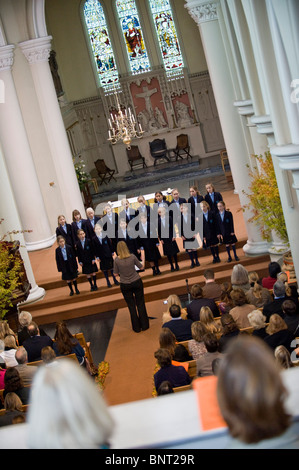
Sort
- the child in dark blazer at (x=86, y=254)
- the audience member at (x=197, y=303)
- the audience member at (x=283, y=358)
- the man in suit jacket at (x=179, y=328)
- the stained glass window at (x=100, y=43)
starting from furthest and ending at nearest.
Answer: the stained glass window at (x=100, y=43)
the child in dark blazer at (x=86, y=254)
the audience member at (x=197, y=303)
the man in suit jacket at (x=179, y=328)
the audience member at (x=283, y=358)

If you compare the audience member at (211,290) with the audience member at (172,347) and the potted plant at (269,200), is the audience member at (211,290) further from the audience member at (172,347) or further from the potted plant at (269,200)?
the audience member at (172,347)

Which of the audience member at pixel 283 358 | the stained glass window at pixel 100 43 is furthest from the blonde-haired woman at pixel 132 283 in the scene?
the stained glass window at pixel 100 43

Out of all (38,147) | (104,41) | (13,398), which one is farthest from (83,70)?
(13,398)

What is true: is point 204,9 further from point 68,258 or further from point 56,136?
point 56,136

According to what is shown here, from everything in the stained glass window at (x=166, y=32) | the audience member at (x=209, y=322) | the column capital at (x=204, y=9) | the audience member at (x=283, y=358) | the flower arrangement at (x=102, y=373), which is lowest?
the flower arrangement at (x=102, y=373)

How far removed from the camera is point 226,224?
12.8 metres

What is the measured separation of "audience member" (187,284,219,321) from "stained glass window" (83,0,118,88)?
18.6 m

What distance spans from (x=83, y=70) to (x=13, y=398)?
21.6 metres

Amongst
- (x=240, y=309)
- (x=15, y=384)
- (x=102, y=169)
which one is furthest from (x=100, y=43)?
(x=15, y=384)

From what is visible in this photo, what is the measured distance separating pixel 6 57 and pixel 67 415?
1556 cm

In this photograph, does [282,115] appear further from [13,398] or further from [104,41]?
[104,41]

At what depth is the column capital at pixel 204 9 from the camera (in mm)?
12734

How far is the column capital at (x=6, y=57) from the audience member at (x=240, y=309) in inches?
397

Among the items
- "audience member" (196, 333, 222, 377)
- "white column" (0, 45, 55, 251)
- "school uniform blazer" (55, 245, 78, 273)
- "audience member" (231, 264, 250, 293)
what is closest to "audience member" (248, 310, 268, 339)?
"audience member" (196, 333, 222, 377)
